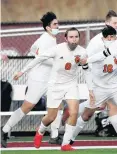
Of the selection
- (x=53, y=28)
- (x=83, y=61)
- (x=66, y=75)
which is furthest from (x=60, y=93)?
(x=53, y=28)

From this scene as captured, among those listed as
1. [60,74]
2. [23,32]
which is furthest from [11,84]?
[60,74]

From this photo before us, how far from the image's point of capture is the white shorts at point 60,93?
17516 mm

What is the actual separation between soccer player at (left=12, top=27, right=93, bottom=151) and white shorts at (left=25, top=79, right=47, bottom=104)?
978 mm

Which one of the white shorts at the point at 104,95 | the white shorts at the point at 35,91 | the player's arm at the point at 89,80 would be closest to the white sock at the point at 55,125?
the white shorts at the point at 35,91

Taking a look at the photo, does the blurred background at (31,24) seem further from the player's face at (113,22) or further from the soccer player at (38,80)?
the player's face at (113,22)

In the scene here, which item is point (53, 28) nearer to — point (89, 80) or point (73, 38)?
point (73, 38)

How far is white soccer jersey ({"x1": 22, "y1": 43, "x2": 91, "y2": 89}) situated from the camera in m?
17.4

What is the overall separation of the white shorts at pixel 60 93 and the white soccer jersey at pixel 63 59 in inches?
3.4

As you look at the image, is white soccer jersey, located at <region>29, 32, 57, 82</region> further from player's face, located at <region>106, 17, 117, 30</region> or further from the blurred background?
the blurred background

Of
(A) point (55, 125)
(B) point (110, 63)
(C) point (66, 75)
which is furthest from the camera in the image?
(A) point (55, 125)

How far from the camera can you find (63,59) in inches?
687

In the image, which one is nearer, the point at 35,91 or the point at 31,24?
the point at 35,91

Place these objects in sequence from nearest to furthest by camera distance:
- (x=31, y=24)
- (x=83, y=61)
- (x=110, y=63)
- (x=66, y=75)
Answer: (x=83, y=61), (x=110, y=63), (x=66, y=75), (x=31, y=24)

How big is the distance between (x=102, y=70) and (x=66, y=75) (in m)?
0.52
